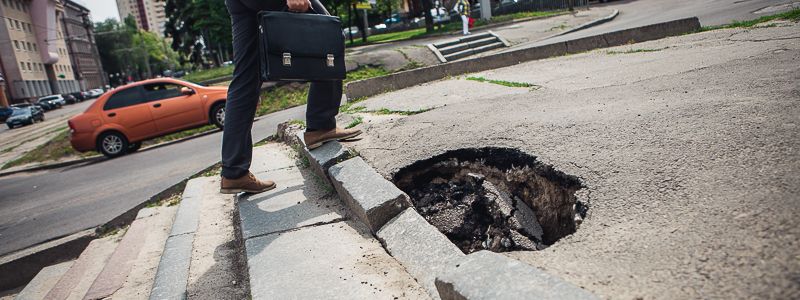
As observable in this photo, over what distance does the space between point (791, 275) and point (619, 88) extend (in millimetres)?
3035

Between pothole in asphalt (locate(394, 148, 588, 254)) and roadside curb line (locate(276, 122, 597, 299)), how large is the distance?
333 mm

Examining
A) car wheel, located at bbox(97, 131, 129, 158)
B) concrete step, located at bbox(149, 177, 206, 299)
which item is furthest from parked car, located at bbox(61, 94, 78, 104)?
concrete step, located at bbox(149, 177, 206, 299)

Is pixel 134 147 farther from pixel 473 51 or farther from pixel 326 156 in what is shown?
pixel 326 156

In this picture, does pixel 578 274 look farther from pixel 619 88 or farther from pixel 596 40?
pixel 596 40

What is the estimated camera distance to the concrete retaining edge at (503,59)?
7.50m

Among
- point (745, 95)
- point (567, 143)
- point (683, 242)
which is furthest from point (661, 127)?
point (683, 242)

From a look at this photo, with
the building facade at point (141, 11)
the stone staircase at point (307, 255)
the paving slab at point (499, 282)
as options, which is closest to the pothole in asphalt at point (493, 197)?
the stone staircase at point (307, 255)

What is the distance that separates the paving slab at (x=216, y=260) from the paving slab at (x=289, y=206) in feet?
0.55

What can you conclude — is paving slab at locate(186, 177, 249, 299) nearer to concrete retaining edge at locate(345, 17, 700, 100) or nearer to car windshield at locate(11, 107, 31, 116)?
concrete retaining edge at locate(345, 17, 700, 100)

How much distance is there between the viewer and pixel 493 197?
2744 mm

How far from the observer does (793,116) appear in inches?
90.4

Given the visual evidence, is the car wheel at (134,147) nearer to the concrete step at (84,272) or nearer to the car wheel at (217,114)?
the car wheel at (217,114)

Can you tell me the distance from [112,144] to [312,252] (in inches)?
421

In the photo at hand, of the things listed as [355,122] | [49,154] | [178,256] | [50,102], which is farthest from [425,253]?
[50,102]
